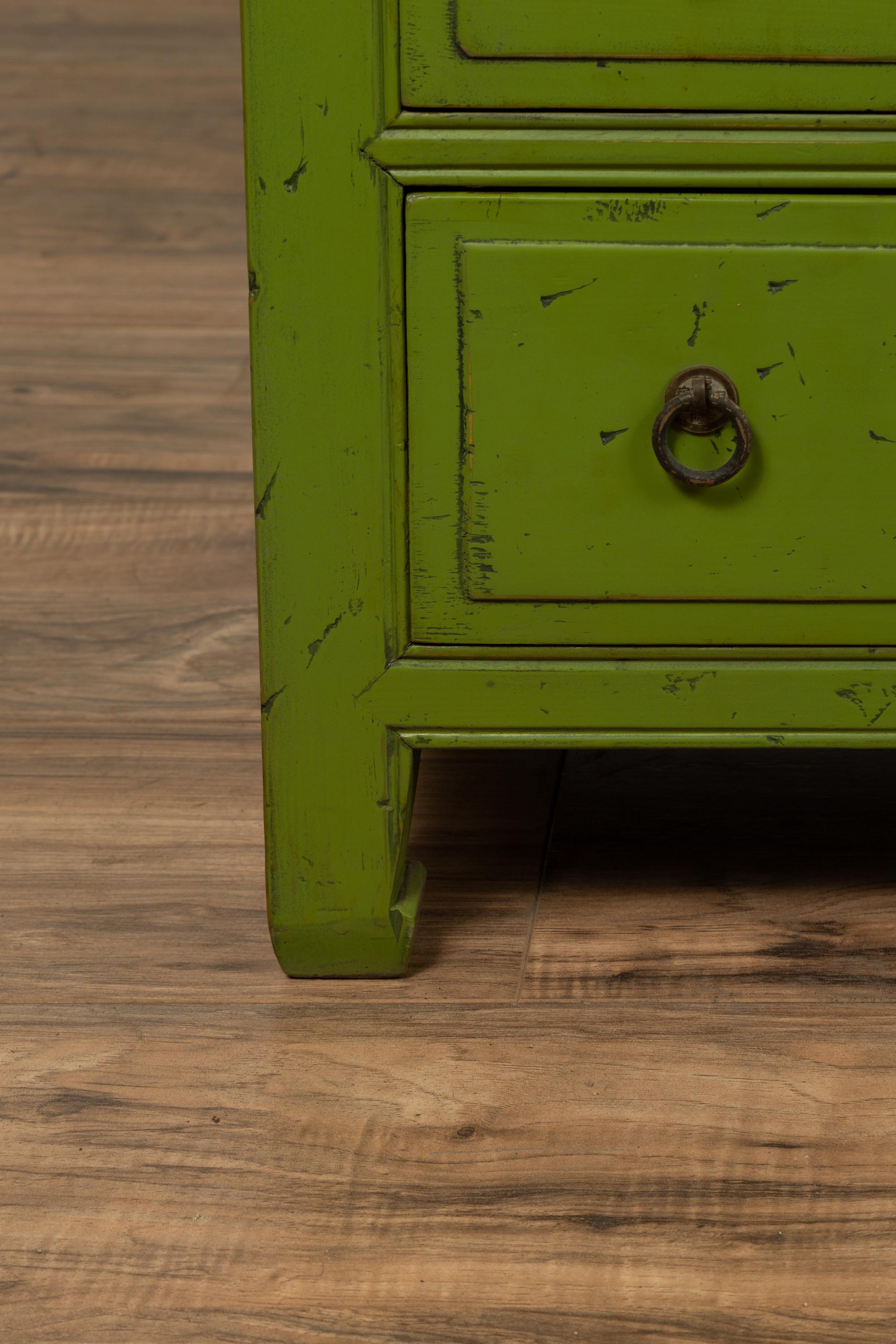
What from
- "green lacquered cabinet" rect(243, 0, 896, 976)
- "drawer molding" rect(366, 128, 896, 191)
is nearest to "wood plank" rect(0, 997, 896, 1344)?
"green lacquered cabinet" rect(243, 0, 896, 976)

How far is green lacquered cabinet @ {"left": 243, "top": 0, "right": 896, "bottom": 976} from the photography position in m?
0.75

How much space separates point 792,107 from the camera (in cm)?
75

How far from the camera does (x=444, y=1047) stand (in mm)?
790

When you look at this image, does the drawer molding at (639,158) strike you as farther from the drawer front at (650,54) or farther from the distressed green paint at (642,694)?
the distressed green paint at (642,694)

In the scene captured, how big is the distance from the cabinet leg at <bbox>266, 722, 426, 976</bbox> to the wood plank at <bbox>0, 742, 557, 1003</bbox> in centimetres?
4

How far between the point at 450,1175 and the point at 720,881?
1.22 ft

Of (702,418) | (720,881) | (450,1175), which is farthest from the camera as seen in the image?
(720,881)

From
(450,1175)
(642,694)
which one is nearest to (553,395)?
(642,694)

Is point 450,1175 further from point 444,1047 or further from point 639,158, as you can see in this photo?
point 639,158

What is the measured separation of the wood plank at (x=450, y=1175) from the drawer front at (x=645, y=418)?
0.24 metres

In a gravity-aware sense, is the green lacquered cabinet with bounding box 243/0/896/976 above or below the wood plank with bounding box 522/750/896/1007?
above

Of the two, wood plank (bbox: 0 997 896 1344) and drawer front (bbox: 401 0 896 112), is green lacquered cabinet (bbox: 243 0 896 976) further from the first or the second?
wood plank (bbox: 0 997 896 1344)

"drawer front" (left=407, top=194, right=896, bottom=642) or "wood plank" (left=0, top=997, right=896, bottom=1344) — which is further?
"drawer front" (left=407, top=194, right=896, bottom=642)

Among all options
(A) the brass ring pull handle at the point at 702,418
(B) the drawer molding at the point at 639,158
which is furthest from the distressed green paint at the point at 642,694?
(B) the drawer molding at the point at 639,158
